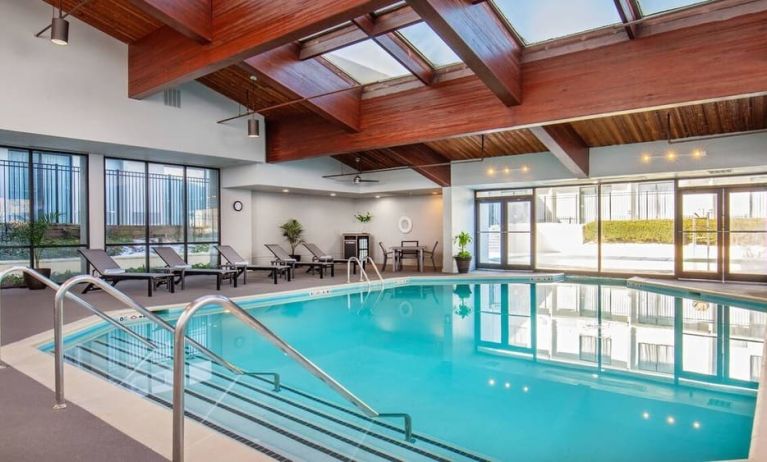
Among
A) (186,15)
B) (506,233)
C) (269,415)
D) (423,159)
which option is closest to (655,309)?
(506,233)

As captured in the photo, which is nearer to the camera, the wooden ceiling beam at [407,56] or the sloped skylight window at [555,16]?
the sloped skylight window at [555,16]

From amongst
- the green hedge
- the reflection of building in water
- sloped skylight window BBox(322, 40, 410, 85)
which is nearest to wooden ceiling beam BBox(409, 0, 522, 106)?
sloped skylight window BBox(322, 40, 410, 85)

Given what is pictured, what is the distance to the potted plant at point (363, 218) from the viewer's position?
1489cm

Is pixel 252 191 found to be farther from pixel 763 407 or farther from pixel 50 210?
pixel 763 407

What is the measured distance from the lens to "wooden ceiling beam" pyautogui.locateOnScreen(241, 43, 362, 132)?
709 centimetres

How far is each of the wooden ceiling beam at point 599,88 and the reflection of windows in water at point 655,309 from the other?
3.15 m

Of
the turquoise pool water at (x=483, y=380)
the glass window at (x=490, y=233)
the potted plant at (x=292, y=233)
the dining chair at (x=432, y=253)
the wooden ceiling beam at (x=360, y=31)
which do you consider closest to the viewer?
the turquoise pool water at (x=483, y=380)

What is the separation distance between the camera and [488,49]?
5867mm

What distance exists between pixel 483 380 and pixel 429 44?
5016 mm

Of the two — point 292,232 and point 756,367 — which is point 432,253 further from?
point 756,367

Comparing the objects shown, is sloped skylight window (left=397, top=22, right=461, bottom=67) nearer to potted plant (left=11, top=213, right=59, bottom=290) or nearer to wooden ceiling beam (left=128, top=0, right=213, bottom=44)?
wooden ceiling beam (left=128, top=0, right=213, bottom=44)

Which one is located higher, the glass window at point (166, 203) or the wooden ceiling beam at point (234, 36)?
the wooden ceiling beam at point (234, 36)

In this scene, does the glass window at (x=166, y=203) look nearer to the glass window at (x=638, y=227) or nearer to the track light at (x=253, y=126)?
the track light at (x=253, y=126)

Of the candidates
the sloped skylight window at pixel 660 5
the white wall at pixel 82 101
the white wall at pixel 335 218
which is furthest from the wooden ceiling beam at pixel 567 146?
the white wall at pixel 82 101
